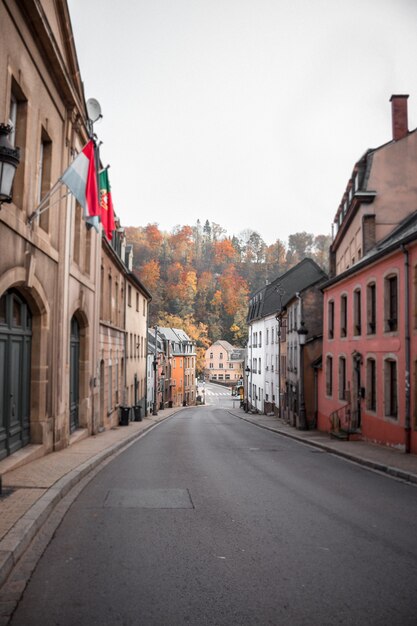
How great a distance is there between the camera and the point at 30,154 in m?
11.4

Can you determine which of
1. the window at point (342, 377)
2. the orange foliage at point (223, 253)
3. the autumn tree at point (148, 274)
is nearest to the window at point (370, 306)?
the window at point (342, 377)

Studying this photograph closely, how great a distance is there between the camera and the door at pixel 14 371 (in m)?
10.4

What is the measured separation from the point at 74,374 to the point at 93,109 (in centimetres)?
879

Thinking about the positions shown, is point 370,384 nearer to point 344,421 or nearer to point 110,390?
point 344,421

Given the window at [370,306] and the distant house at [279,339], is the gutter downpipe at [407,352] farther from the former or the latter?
the distant house at [279,339]

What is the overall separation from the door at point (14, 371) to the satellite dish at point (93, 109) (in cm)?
843

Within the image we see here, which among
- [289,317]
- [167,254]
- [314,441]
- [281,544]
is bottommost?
[314,441]

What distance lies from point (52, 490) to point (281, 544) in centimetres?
407

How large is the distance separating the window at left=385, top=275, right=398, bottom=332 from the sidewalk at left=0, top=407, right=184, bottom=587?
10.2 m

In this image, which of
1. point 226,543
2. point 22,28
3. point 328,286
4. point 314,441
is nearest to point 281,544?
point 226,543

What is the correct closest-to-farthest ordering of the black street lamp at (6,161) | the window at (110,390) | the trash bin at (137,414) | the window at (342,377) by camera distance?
the black street lamp at (6,161), the window at (342,377), the window at (110,390), the trash bin at (137,414)

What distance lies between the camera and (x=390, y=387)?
18.5 meters

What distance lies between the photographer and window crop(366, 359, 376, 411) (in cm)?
2033

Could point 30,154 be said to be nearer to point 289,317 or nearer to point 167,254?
point 289,317
